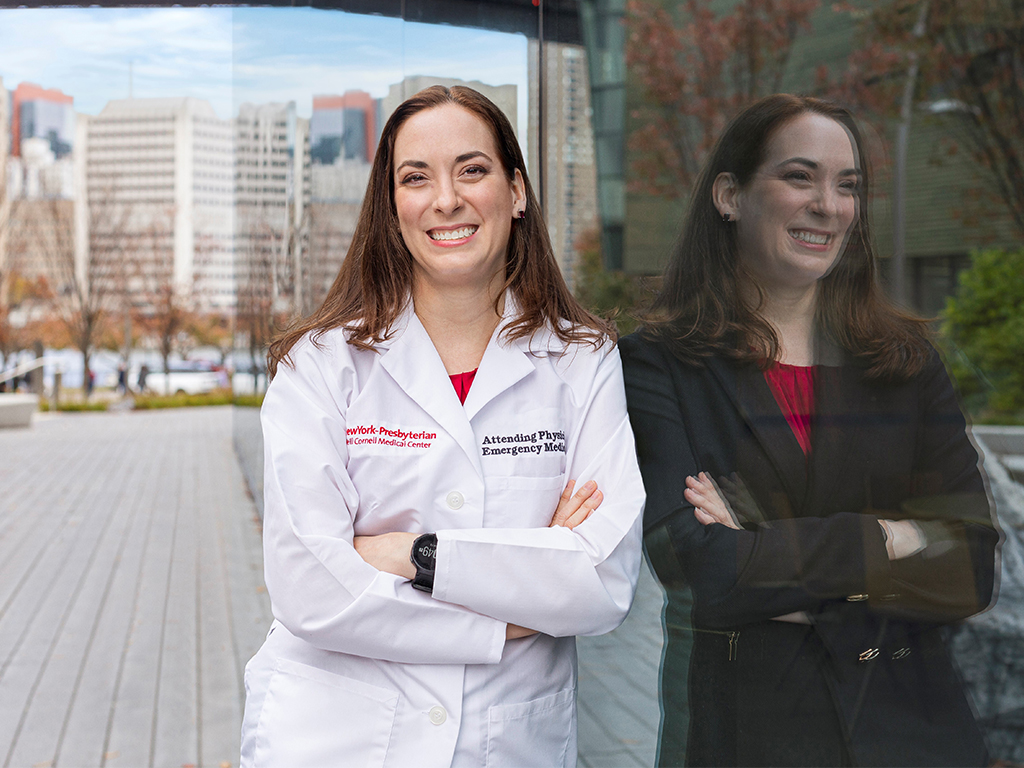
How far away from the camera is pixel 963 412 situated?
185 centimetres

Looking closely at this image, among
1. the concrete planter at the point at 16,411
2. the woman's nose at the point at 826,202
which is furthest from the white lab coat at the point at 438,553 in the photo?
the concrete planter at the point at 16,411

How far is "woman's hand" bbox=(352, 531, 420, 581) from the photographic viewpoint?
6.20 ft

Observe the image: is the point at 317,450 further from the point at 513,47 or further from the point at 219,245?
the point at 219,245

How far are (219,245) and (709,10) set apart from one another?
3258cm

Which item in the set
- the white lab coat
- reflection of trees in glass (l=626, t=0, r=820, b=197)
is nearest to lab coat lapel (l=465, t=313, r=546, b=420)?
the white lab coat

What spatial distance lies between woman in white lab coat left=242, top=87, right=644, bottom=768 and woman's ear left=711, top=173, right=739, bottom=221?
1.35ft

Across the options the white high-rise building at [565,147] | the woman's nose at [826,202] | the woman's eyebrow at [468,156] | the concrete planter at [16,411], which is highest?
the white high-rise building at [565,147]

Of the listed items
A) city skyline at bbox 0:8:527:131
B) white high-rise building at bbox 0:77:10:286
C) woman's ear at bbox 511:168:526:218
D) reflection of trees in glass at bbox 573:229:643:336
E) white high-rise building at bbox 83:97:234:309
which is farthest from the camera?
white high-rise building at bbox 83:97:234:309

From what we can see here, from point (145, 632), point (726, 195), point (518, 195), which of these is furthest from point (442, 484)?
point (145, 632)

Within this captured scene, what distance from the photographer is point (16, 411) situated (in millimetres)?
19703

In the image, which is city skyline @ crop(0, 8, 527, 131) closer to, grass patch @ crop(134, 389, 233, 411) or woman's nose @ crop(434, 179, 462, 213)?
woman's nose @ crop(434, 179, 462, 213)

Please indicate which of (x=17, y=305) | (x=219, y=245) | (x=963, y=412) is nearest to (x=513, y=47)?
(x=963, y=412)

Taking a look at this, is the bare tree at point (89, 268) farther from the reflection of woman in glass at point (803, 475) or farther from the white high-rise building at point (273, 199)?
the reflection of woman in glass at point (803, 475)

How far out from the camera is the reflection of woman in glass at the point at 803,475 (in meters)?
1.94
